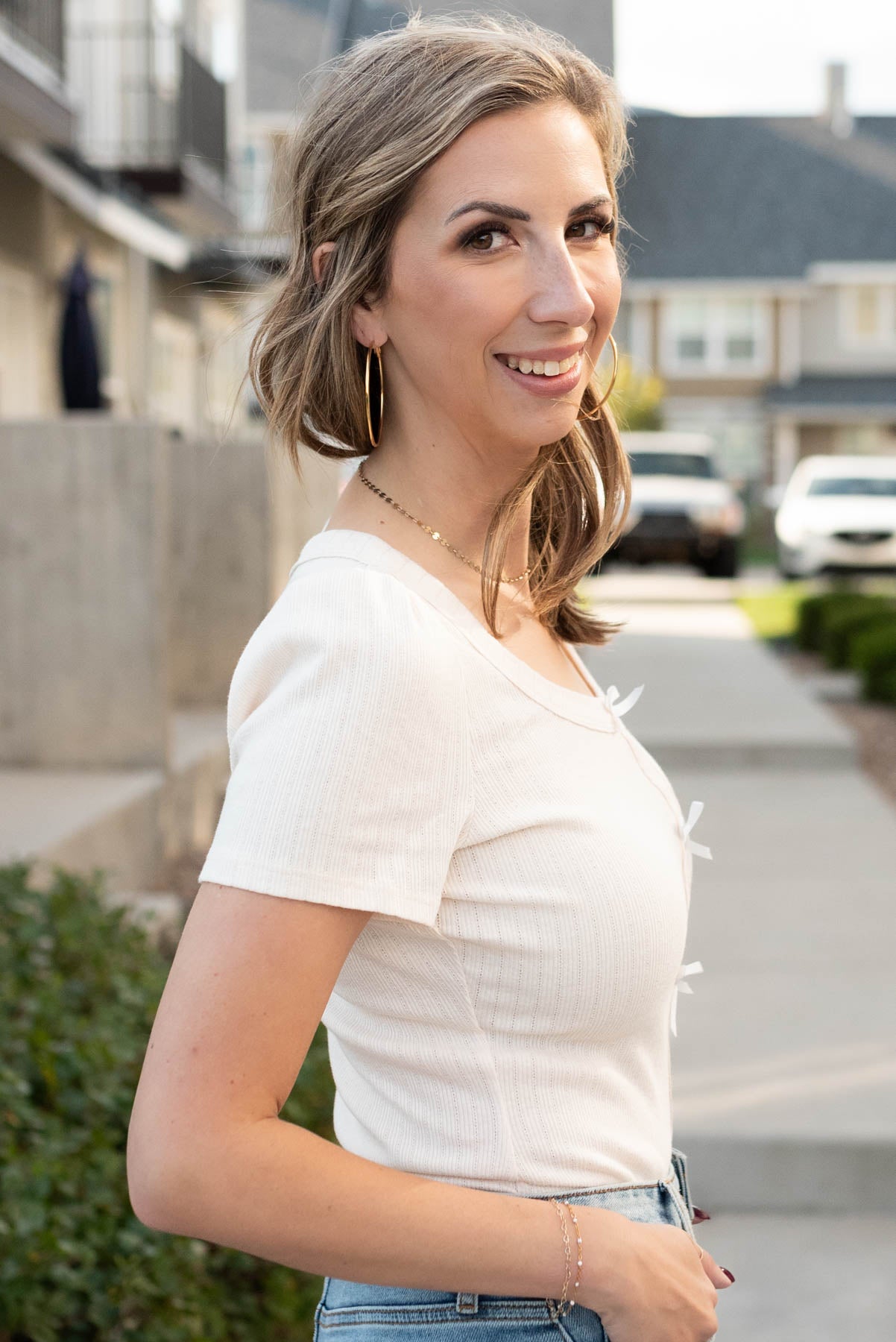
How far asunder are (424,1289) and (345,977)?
0.27 m

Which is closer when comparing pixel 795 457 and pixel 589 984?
pixel 589 984

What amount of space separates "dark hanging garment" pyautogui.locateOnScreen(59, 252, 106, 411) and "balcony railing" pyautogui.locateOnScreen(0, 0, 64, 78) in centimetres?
206

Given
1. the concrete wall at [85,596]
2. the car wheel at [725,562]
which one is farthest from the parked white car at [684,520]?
the concrete wall at [85,596]

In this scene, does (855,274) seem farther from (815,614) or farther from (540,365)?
(540,365)

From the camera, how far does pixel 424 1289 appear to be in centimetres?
133

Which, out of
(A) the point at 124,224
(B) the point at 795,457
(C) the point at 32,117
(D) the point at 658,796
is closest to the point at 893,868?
(D) the point at 658,796

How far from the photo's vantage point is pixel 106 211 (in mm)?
13711

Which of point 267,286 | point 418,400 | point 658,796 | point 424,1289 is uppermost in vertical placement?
point 267,286

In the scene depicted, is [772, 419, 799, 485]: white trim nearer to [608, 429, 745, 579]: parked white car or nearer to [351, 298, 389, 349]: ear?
[608, 429, 745, 579]: parked white car

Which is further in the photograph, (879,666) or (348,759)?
(879,666)

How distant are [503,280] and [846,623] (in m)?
11.9

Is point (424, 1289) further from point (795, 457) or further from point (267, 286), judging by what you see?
point (795, 457)

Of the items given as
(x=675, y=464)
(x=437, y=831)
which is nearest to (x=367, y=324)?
(x=437, y=831)

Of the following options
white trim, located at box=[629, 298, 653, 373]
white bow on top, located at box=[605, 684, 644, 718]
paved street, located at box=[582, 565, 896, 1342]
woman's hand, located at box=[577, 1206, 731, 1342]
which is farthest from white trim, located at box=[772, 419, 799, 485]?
woman's hand, located at box=[577, 1206, 731, 1342]
